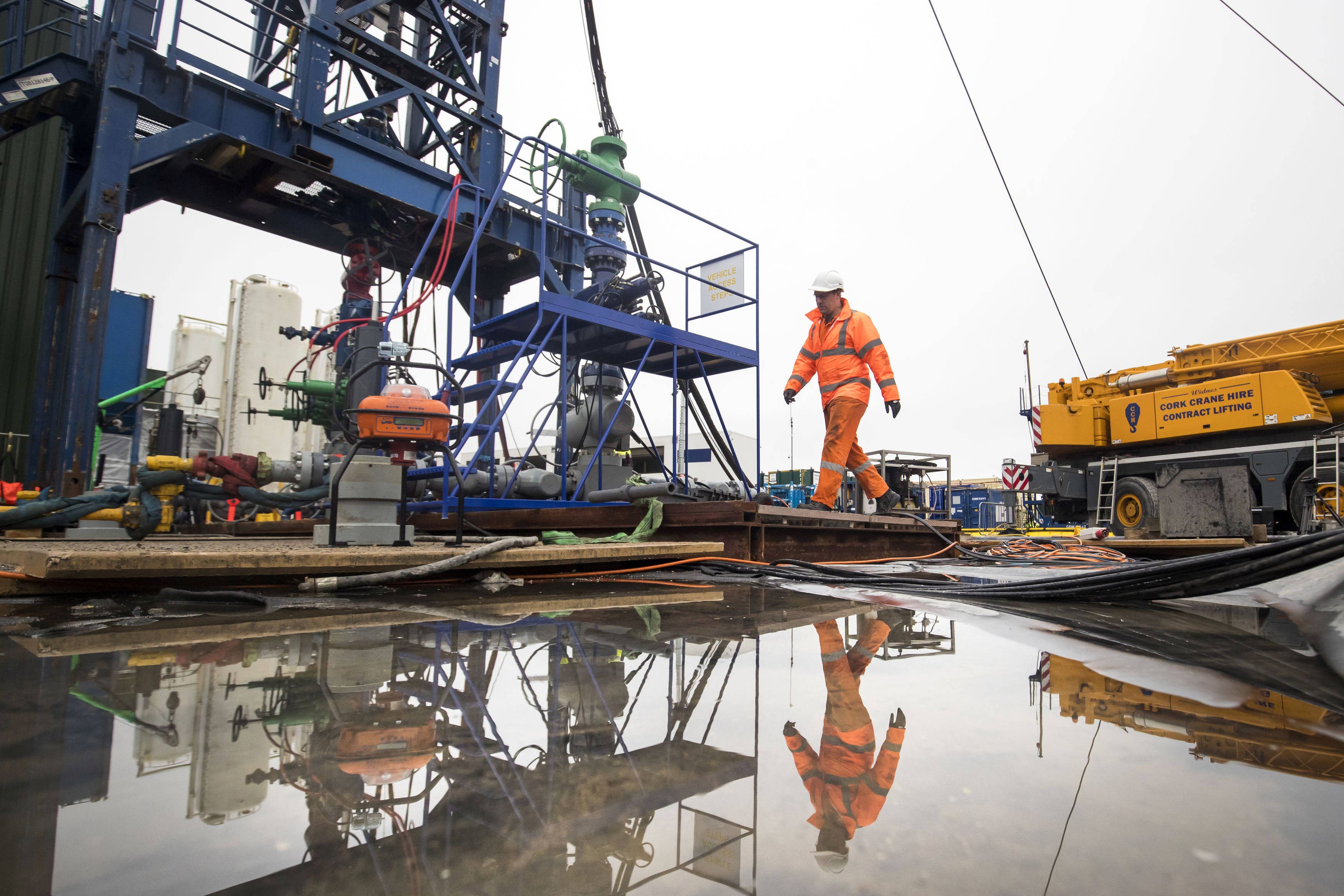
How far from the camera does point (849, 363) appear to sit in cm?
599

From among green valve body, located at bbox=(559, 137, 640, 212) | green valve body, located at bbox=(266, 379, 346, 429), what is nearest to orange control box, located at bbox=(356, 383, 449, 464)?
green valve body, located at bbox=(266, 379, 346, 429)

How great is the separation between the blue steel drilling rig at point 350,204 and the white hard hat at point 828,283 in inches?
33.5

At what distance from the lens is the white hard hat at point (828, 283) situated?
634cm

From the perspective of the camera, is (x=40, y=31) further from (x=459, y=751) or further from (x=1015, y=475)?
(x=1015, y=475)

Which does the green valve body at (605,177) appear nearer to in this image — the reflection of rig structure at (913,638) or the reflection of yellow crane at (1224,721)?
the reflection of rig structure at (913,638)

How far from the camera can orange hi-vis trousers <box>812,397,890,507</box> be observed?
18.8ft

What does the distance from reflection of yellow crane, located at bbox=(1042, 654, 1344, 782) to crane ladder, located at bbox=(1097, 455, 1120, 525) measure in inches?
432

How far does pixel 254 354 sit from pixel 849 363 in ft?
59.4

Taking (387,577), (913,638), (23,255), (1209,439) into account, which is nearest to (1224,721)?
(913,638)

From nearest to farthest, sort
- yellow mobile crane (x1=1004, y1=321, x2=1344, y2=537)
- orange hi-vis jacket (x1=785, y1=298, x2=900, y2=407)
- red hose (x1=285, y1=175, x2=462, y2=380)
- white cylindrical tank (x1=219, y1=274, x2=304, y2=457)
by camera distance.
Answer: red hose (x1=285, y1=175, x2=462, y2=380)
orange hi-vis jacket (x1=785, y1=298, x2=900, y2=407)
yellow mobile crane (x1=1004, y1=321, x2=1344, y2=537)
white cylindrical tank (x1=219, y1=274, x2=304, y2=457)

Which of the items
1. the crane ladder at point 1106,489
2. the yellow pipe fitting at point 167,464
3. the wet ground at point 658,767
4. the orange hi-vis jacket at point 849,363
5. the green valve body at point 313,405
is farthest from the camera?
the crane ladder at point 1106,489

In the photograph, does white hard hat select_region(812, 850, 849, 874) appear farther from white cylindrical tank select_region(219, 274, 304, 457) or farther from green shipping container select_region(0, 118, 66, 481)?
white cylindrical tank select_region(219, 274, 304, 457)

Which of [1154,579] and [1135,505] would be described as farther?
[1135,505]

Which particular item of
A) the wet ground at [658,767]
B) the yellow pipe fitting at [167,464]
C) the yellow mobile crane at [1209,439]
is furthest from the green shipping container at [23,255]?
the yellow mobile crane at [1209,439]
